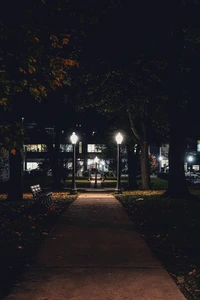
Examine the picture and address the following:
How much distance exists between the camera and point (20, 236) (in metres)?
10.9

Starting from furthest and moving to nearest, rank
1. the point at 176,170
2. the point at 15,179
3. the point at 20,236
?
1. the point at 176,170
2. the point at 15,179
3. the point at 20,236

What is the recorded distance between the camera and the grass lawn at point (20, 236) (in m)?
7.33

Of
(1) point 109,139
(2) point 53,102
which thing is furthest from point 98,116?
(2) point 53,102

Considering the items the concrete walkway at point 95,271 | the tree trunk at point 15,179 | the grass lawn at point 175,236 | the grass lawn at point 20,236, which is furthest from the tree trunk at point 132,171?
the concrete walkway at point 95,271

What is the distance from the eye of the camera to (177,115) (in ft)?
75.6

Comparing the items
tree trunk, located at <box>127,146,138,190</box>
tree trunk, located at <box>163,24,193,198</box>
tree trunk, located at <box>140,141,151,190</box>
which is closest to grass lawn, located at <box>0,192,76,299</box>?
tree trunk, located at <box>163,24,193,198</box>

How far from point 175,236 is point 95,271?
164 inches

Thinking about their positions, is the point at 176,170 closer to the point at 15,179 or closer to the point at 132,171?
the point at 15,179

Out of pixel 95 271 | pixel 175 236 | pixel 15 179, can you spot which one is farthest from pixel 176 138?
pixel 95 271

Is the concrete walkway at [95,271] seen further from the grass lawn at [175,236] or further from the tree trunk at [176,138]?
the tree trunk at [176,138]

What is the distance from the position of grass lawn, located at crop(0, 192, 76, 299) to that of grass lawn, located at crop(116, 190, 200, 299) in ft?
8.26

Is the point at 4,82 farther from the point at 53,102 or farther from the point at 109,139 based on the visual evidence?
the point at 109,139

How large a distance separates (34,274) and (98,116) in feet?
152

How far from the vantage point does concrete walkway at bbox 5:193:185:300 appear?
20.0 feet
